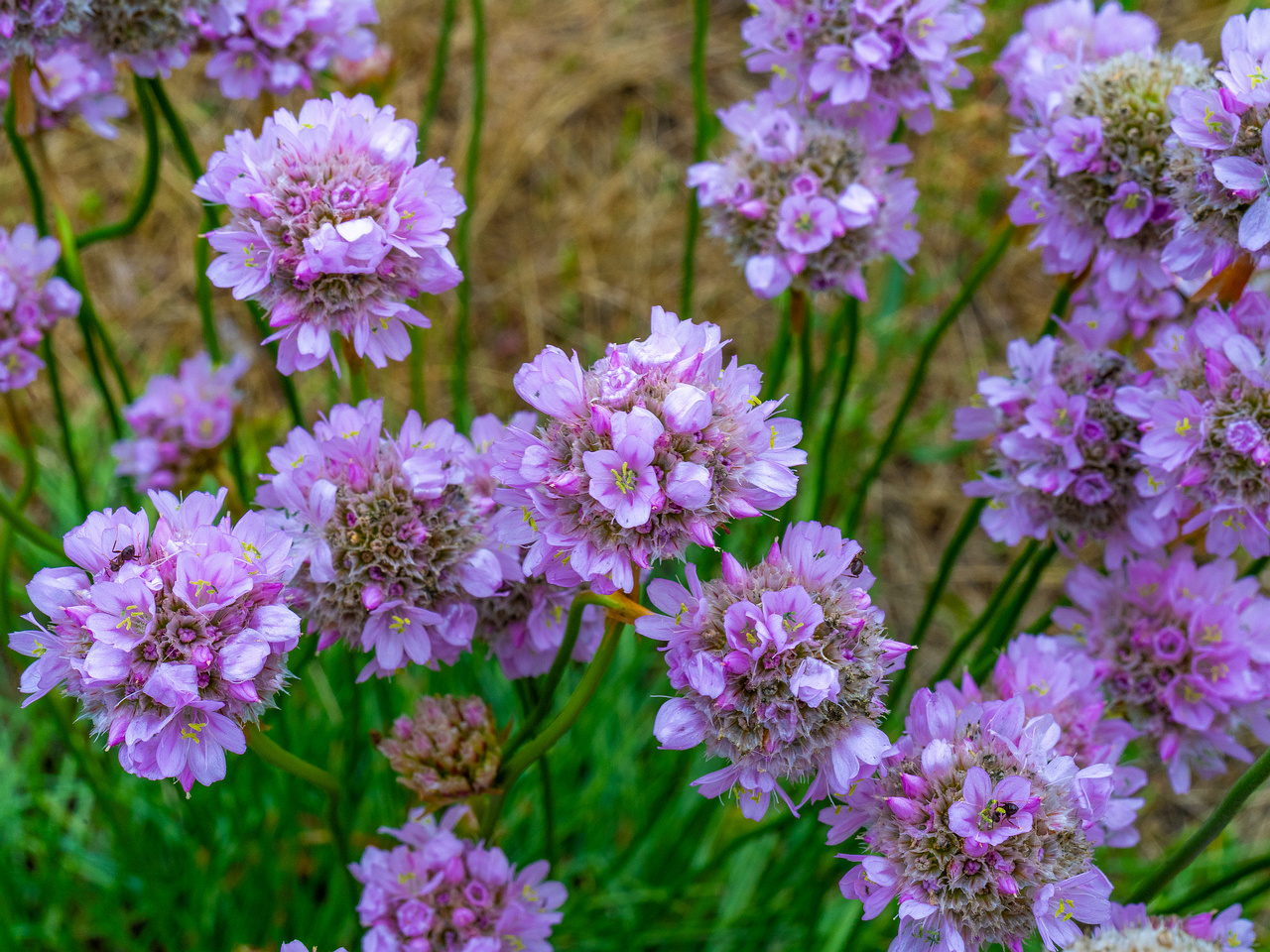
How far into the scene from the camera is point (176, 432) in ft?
11.7

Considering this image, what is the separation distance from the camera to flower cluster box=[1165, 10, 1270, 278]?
75.2 inches

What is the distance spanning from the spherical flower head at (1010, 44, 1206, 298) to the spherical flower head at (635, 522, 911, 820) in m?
1.19

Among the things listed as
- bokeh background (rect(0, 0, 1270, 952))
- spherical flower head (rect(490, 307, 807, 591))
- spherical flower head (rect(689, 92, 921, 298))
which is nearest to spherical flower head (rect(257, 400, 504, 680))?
spherical flower head (rect(490, 307, 807, 591))

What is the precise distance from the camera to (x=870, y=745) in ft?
5.44

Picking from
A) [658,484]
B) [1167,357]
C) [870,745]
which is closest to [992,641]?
[1167,357]

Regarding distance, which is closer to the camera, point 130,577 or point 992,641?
point 130,577

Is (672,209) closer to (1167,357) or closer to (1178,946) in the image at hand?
(1167,357)

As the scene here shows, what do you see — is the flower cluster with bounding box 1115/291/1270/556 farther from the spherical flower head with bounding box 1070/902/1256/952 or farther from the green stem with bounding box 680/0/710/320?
the green stem with bounding box 680/0/710/320

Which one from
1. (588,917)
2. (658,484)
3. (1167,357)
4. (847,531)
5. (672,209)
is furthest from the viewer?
(672,209)

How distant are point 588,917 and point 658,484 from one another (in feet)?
7.64

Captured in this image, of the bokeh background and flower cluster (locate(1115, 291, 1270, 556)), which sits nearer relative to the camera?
flower cluster (locate(1115, 291, 1270, 556))

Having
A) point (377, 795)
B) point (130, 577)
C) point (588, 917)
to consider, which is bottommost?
point (588, 917)

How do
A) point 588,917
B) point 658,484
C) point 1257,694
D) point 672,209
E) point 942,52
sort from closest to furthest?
point 658,484 → point 1257,694 → point 942,52 → point 588,917 → point 672,209

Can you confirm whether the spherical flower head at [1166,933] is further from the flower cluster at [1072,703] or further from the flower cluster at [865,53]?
the flower cluster at [865,53]
